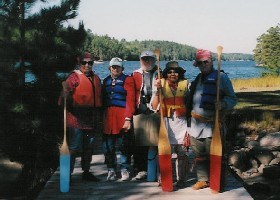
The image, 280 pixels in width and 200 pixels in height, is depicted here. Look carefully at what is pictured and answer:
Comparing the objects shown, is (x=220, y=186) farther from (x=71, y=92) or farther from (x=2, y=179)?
(x=2, y=179)

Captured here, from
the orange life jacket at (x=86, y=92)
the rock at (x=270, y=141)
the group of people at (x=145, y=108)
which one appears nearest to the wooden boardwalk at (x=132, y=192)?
the group of people at (x=145, y=108)

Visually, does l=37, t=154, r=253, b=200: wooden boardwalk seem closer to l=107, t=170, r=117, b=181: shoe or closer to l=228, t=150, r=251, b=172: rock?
l=107, t=170, r=117, b=181: shoe

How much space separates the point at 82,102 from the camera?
5.57m

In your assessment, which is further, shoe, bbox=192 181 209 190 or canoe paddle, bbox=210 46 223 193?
shoe, bbox=192 181 209 190

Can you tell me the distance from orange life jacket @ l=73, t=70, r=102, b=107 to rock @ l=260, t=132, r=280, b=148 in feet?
21.1

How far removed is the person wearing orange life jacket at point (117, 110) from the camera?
564 centimetres

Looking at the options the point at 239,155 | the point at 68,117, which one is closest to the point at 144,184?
the point at 68,117

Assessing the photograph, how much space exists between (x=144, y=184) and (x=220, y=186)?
970mm

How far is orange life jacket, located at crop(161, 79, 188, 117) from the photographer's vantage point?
5.41 m

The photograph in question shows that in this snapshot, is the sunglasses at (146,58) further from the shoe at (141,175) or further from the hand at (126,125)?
the shoe at (141,175)

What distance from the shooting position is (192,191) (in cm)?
547

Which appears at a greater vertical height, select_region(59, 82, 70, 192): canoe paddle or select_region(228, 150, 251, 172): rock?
select_region(59, 82, 70, 192): canoe paddle

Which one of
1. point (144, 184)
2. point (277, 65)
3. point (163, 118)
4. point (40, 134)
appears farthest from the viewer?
point (277, 65)

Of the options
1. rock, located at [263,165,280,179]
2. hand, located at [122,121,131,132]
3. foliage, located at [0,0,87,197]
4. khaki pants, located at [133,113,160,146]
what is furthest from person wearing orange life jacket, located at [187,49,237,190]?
rock, located at [263,165,280,179]
